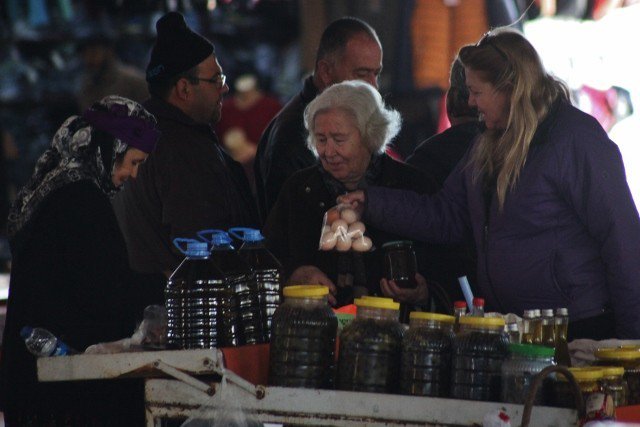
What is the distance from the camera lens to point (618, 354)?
10.5 ft

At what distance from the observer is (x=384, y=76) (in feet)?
A: 25.2

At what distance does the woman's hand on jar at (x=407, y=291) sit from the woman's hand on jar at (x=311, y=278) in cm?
18

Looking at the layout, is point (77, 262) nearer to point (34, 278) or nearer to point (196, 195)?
point (34, 278)

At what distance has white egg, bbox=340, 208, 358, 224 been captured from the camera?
→ 4016mm

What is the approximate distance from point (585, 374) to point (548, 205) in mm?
877

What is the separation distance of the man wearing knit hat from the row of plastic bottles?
3.08 feet

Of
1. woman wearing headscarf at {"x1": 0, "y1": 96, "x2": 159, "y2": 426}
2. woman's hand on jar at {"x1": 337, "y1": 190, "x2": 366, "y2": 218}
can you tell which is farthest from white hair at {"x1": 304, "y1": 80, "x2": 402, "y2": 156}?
woman wearing headscarf at {"x1": 0, "y1": 96, "x2": 159, "y2": 426}

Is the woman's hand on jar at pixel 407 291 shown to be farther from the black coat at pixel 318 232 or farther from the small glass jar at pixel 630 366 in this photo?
the small glass jar at pixel 630 366

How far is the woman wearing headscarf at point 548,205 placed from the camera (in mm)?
3729

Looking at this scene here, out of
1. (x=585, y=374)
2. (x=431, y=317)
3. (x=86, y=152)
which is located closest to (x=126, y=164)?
(x=86, y=152)

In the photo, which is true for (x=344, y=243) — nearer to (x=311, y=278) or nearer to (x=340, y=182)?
(x=311, y=278)

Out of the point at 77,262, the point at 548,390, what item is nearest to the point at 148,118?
the point at 77,262

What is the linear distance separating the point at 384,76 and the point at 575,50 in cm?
131

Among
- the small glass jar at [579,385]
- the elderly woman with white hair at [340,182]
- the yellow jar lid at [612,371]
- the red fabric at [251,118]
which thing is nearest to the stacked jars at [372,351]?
the small glass jar at [579,385]
